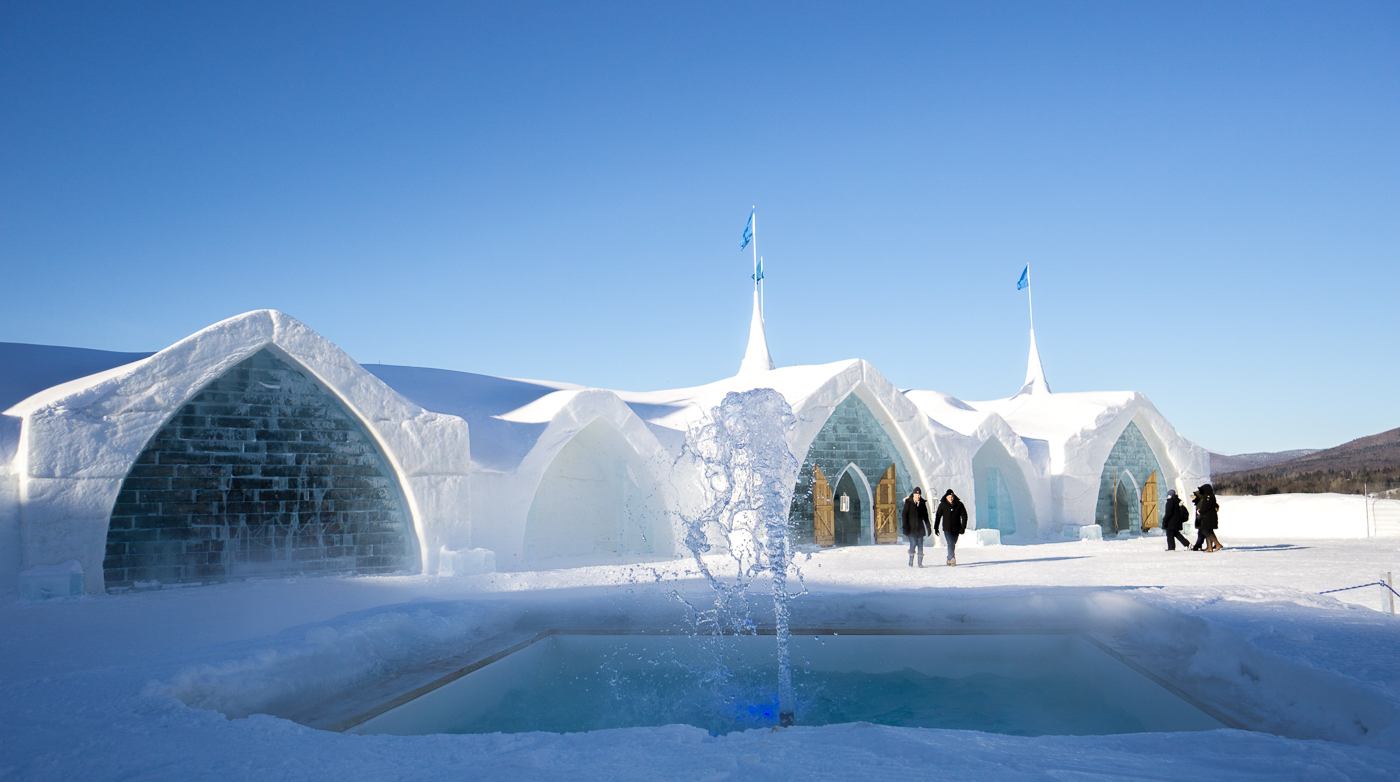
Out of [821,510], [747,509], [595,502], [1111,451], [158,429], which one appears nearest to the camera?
[158,429]

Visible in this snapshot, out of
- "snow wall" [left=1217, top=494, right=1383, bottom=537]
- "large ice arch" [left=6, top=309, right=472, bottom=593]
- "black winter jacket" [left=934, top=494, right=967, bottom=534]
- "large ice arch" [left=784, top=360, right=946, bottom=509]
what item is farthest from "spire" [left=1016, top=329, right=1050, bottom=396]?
"large ice arch" [left=6, top=309, right=472, bottom=593]

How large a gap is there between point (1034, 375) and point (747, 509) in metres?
19.4

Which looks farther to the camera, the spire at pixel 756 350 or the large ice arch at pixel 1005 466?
the spire at pixel 756 350

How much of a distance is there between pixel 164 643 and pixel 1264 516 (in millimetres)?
23229

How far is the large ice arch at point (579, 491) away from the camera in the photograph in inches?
490

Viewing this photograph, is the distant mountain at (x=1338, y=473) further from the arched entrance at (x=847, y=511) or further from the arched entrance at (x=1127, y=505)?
the arched entrance at (x=847, y=511)

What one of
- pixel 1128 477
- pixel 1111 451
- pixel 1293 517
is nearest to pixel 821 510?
pixel 1111 451

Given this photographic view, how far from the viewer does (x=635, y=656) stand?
677cm

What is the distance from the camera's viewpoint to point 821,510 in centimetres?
1563

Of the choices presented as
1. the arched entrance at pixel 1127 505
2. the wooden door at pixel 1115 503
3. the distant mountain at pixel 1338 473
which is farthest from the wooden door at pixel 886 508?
the distant mountain at pixel 1338 473

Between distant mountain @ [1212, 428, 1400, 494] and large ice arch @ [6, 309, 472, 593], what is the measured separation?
2837 centimetres

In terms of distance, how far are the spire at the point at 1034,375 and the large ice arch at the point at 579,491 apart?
17.0 m

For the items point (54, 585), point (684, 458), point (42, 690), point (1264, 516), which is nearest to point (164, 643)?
point (42, 690)

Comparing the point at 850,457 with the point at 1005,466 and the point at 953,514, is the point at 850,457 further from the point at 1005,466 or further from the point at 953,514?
the point at 1005,466
